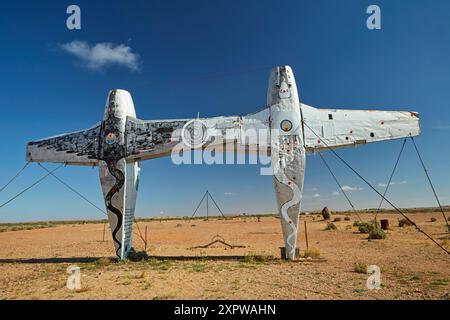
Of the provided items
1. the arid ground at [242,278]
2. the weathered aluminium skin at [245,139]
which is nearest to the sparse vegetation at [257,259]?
the arid ground at [242,278]

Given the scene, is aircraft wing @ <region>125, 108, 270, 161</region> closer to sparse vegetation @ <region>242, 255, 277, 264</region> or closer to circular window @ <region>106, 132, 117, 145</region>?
circular window @ <region>106, 132, 117, 145</region>

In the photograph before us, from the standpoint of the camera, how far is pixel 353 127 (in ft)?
40.9

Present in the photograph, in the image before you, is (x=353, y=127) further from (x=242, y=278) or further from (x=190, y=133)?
(x=242, y=278)

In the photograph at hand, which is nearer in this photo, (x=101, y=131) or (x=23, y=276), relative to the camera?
(x=23, y=276)

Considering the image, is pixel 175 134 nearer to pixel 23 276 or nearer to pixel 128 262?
pixel 128 262

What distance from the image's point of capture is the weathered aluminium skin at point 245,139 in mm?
12062

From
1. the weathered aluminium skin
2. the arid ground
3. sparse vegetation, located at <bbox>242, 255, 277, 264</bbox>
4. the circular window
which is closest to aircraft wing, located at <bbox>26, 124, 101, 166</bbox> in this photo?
the weathered aluminium skin

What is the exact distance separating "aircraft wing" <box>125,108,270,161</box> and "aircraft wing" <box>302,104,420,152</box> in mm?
1832

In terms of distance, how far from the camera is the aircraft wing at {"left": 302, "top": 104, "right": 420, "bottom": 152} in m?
12.2

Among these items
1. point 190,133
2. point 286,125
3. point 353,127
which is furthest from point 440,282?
point 190,133

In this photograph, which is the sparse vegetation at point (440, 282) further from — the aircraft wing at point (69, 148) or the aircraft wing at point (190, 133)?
the aircraft wing at point (69, 148)
